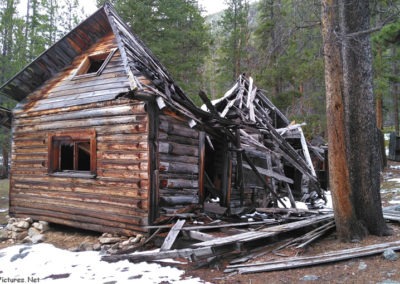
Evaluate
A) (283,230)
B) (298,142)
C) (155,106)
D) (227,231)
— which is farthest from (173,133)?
(298,142)

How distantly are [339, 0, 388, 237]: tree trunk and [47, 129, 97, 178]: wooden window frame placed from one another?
6508 millimetres

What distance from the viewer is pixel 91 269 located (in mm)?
6434

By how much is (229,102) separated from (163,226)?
23.7 ft

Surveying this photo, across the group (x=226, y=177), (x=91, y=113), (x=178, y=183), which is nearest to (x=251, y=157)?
(x=226, y=177)

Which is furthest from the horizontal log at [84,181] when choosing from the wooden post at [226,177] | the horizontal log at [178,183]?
the wooden post at [226,177]

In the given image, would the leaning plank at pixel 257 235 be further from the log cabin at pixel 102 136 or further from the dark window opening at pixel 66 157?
the dark window opening at pixel 66 157

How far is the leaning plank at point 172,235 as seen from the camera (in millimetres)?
6670

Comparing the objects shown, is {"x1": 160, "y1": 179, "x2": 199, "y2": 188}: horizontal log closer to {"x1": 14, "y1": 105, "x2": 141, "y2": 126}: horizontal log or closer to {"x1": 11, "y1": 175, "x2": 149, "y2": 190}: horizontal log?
{"x1": 11, "y1": 175, "x2": 149, "y2": 190}: horizontal log

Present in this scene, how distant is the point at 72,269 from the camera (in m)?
6.60

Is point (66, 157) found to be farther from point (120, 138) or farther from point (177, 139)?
point (177, 139)

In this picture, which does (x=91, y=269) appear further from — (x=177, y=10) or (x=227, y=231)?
(x=177, y=10)

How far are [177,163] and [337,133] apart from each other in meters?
4.19

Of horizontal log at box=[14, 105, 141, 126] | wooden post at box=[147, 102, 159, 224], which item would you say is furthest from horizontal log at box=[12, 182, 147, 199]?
horizontal log at box=[14, 105, 141, 126]

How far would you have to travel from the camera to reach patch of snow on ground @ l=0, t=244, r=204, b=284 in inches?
228
